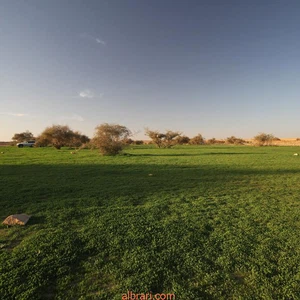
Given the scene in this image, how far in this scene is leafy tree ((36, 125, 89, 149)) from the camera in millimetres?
43256

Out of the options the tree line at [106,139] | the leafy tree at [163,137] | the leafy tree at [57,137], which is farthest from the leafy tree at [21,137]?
the leafy tree at [163,137]

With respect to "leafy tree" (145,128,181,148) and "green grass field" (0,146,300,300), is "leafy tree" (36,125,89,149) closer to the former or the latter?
"leafy tree" (145,128,181,148)

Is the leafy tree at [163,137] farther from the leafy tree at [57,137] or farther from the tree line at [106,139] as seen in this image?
the leafy tree at [57,137]

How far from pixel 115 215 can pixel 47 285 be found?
271 cm

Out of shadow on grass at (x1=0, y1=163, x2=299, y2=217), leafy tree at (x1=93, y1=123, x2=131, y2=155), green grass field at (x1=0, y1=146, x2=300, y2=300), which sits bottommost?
green grass field at (x1=0, y1=146, x2=300, y2=300)

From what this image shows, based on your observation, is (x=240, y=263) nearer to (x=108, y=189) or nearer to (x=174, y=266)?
(x=174, y=266)

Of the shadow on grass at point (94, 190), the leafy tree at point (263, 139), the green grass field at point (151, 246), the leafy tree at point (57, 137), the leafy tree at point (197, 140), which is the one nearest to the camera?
the green grass field at point (151, 246)

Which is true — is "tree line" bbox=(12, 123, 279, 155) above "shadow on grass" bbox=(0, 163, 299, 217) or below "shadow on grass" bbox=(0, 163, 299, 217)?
above

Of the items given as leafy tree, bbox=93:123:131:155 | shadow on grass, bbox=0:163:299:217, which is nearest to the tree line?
leafy tree, bbox=93:123:131:155

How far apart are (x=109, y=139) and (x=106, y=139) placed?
1.85 ft

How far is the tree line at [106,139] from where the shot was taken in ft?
88.3

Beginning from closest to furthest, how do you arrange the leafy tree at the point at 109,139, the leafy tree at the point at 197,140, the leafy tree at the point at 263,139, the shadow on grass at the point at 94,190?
the shadow on grass at the point at 94,190
the leafy tree at the point at 109,139
the leafy tree at the point at 263,139
the leafy tree at the point at 197,140

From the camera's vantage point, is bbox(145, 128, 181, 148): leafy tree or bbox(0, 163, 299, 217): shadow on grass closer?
bbox(0, 163, 299, 217): shadow on grass

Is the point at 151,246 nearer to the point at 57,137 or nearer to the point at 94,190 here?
the point at 94,190
